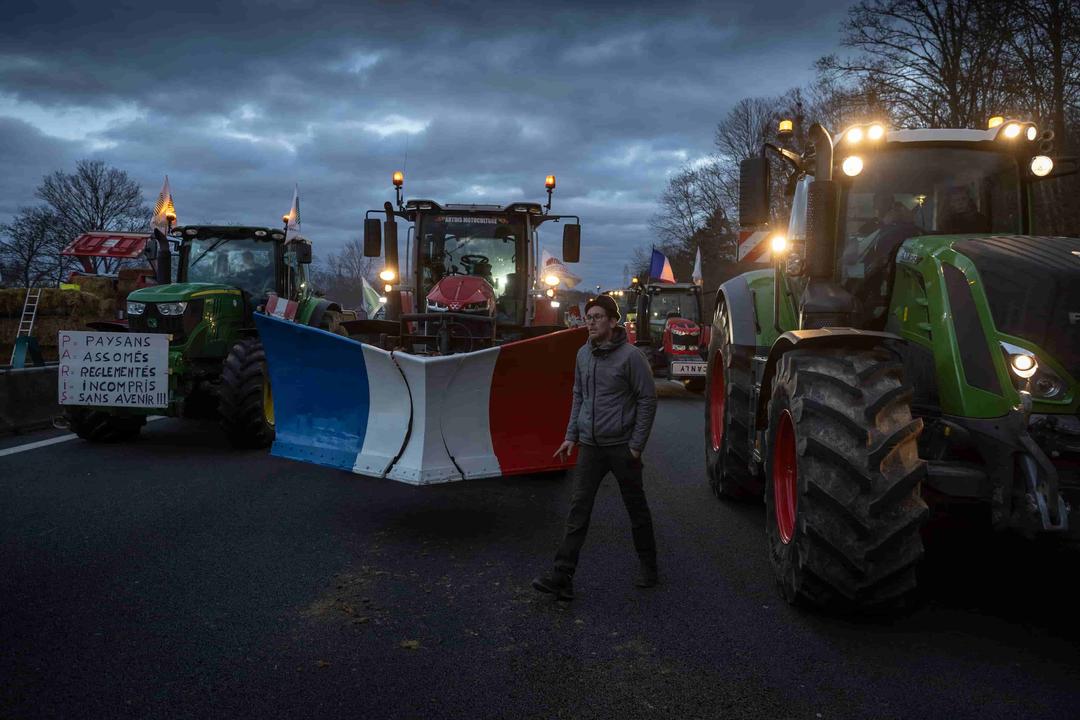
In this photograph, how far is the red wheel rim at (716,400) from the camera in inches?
297

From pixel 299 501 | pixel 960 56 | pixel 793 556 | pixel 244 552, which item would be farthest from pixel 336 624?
pixel 960 56

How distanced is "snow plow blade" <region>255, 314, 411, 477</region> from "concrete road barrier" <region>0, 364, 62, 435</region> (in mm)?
5429

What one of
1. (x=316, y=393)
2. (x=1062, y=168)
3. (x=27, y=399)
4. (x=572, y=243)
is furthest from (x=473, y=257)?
(x=1062, y=168)

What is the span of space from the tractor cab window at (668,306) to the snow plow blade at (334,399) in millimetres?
14886

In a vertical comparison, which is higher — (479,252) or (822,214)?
(479,252)

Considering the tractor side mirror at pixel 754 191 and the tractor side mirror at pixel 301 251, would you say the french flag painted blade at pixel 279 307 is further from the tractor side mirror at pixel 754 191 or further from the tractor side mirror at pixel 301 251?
the tractor side mirror at pixel 754 191

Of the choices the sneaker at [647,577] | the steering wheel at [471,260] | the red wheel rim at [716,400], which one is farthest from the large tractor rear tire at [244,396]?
the sneaker at [647,577]

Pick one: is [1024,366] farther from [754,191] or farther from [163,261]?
[163,261]

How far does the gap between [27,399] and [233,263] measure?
9.77ft

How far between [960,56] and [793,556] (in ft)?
73.5

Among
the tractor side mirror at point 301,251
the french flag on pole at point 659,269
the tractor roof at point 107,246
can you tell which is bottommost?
the tractor side mirror at point 301,251

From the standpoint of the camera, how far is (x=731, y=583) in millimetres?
4668

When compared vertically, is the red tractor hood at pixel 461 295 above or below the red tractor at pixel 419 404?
above

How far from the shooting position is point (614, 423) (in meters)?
4.63
